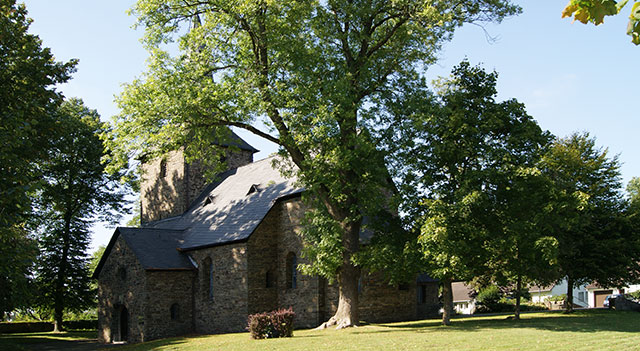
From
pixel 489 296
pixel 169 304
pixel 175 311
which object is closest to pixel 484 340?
pixel 169 304

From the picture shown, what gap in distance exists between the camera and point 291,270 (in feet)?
90.0

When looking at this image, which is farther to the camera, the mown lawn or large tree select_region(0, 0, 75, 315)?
large tree select_region(0, 0, 75, 315)

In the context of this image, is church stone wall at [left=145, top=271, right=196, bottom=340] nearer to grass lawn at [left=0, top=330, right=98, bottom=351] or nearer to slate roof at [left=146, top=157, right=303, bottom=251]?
slate roof at [left=146, top=157, right=303, bottom=251]

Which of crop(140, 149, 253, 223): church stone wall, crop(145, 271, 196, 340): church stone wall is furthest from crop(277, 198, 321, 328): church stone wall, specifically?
crop(140, 149, 253, 223): church stone wall

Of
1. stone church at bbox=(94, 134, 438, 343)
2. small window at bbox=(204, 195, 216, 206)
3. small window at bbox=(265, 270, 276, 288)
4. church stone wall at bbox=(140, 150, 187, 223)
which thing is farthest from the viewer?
church stone wall at bbox=(140, 150, 187, 223)

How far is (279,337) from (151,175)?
79.1 ft

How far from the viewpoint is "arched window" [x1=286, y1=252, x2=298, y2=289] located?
88.7 feet

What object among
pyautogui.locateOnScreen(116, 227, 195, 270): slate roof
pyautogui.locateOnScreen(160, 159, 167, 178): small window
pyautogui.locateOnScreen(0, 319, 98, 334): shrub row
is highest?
pyautogui.locateOnScreen(160, 159, 167, 178): small window

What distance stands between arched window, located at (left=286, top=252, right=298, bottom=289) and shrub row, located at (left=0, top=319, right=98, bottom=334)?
23436 mm

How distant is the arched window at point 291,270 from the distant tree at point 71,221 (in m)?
18.9

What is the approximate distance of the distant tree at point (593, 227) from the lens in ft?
93.6

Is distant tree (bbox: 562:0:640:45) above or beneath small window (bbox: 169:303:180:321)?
above

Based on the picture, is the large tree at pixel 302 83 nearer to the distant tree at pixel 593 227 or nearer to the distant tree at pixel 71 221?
the distant tree at pixel 593 227

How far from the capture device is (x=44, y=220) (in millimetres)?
39719
